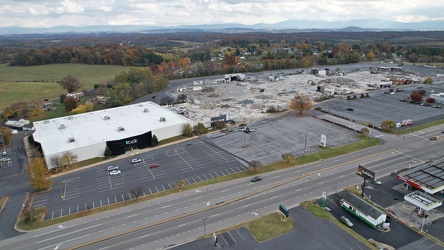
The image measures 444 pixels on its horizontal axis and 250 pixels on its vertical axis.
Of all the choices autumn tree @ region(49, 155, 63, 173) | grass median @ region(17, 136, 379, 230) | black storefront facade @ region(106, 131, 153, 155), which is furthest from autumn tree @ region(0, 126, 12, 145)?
grass median @ region(17, 136, 379, 230)

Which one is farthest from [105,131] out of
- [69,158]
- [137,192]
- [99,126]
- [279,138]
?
[279,138]

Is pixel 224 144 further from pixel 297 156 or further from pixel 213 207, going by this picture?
pixel 213 207

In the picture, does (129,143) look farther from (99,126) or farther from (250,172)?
(250,172)

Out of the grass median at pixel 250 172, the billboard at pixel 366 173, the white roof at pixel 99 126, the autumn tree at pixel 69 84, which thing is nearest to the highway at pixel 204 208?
the grass median at pixel 250 172

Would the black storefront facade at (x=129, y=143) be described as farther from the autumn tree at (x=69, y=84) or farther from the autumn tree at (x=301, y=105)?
the autumn tree at (x=69, y=84)

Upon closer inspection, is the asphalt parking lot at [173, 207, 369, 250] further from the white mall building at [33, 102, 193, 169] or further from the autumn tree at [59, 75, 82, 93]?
the autumn tree at [59, 75, 82, 93]

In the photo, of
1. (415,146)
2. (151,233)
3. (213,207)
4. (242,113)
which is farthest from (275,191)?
(242,113)
